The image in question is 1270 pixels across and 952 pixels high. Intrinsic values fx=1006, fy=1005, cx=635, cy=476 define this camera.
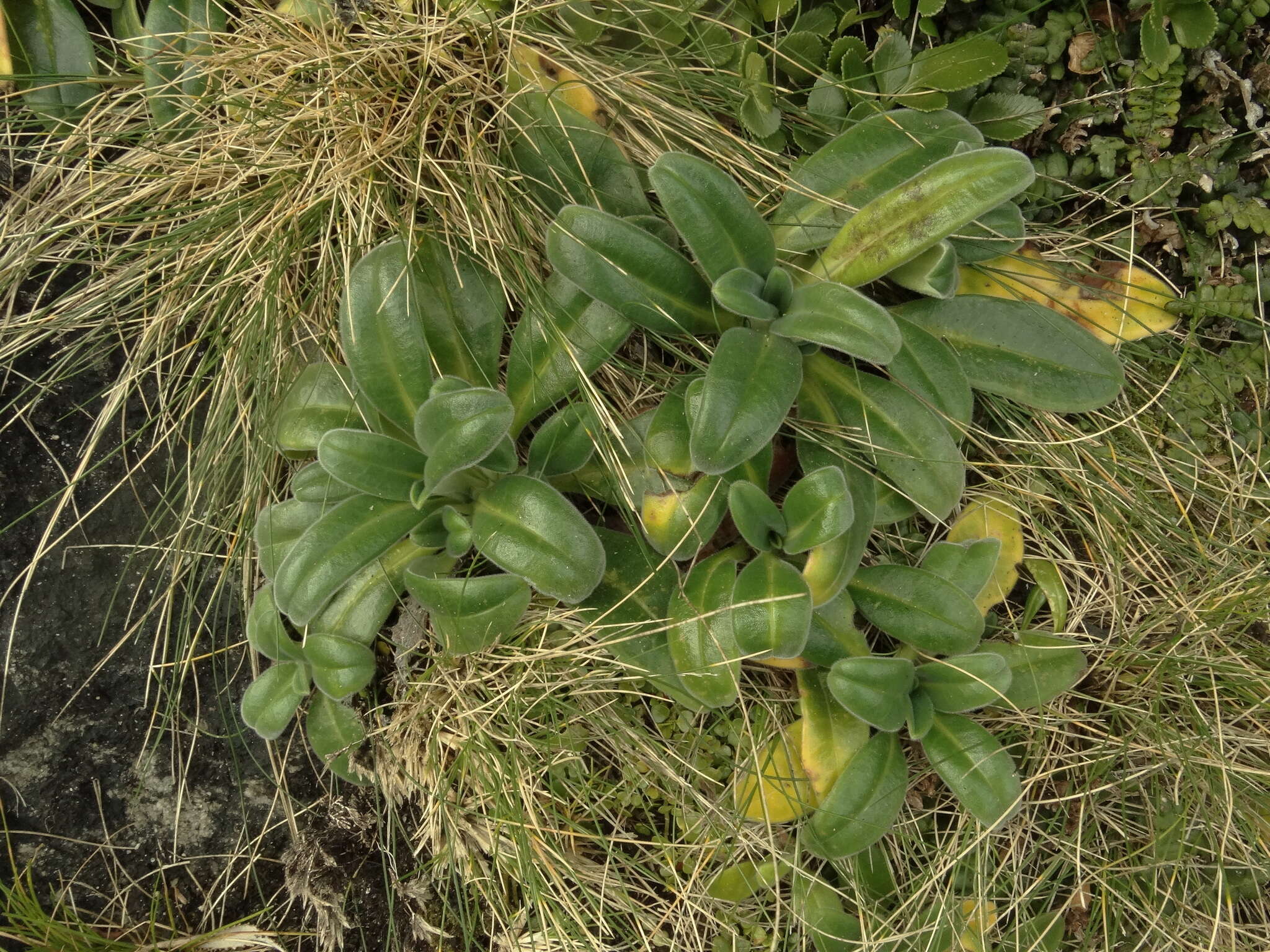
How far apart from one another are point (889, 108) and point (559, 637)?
140 cm

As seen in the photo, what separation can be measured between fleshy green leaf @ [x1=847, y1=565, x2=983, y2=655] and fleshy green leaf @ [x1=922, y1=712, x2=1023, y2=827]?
174mm

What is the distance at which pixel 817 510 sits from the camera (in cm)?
201

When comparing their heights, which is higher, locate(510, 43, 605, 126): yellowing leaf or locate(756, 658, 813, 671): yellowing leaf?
locate(510, 43, 605, 126): yellowing leaf

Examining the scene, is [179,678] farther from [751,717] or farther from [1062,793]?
[1062,793]

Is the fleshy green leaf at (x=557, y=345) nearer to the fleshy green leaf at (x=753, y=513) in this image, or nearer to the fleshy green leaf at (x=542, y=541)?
the fleshy green leaf at (x=542, y=541)

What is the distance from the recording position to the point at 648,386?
2277mm

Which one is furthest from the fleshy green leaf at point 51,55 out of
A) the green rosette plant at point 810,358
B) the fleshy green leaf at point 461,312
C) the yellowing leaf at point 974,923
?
the yellowing leaf at point 974,923

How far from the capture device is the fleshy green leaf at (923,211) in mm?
1941

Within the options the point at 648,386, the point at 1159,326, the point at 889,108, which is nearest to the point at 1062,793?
the point at 1159,326

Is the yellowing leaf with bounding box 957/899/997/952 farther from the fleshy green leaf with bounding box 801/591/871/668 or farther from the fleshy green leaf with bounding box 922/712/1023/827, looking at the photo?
the fleshy green leaf with bounding box 801/591/871/668

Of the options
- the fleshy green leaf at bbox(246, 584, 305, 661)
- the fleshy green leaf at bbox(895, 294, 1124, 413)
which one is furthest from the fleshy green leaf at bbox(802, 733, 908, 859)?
the fleshy green leaf at bbox(246, 584, 305, 661)

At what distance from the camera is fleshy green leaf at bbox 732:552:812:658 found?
1990 mm

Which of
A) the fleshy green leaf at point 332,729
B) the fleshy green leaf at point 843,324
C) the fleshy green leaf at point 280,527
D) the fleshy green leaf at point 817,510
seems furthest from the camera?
the fleshy green leaf at point 332,729

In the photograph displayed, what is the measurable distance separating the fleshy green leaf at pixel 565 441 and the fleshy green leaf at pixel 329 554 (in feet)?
1.05
